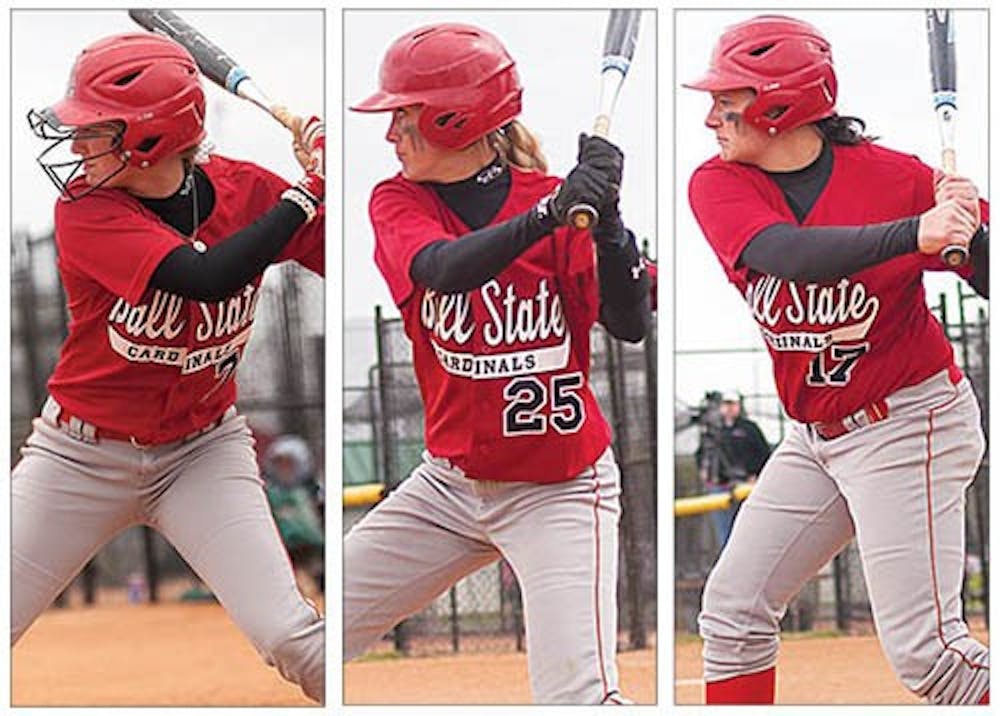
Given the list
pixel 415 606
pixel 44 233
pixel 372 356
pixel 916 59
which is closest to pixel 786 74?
pixel 916 59

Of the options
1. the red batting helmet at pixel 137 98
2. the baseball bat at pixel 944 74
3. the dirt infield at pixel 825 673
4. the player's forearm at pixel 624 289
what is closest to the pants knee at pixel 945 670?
the dirt infield at pixel 825 673

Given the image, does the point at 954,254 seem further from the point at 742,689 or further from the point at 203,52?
the point at 203,52

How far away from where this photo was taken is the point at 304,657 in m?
3.85

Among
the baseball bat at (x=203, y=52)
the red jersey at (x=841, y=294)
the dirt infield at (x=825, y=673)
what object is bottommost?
the dirt infield at (x=825, y=673)

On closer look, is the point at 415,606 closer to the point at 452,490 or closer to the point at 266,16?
the point at 452,490

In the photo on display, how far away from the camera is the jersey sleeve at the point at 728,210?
153 inches

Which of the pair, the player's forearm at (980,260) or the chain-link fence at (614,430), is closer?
the player's forearm at (980,260)

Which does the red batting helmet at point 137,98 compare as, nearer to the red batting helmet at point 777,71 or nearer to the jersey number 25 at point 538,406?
the jersey number 25 at point 538,406

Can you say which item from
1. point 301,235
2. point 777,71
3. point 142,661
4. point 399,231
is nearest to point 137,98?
point 301,235

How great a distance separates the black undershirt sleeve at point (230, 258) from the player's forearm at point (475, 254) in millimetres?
259

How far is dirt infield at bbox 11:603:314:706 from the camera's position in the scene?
20.8 feet

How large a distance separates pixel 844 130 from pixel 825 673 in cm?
125

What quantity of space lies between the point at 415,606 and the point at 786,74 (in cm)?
128

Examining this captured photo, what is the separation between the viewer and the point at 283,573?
12.6ft
